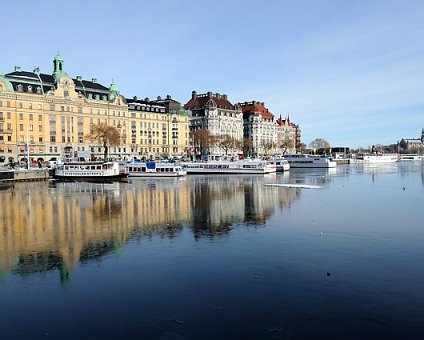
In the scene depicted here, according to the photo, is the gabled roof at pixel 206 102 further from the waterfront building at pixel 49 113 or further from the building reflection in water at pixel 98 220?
the building reflection in water at pixel 98 220

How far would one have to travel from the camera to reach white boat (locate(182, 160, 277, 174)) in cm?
9106

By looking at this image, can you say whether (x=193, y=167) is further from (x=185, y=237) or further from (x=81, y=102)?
(x=185, y=237)

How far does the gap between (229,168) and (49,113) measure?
51777 millimetres

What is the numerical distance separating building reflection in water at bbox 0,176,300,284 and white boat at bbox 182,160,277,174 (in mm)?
43677

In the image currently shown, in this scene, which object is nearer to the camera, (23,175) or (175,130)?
(23,175)

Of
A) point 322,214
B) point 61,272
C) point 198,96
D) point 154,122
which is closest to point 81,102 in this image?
point 154,122

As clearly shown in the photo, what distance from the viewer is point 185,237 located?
77.0 ft

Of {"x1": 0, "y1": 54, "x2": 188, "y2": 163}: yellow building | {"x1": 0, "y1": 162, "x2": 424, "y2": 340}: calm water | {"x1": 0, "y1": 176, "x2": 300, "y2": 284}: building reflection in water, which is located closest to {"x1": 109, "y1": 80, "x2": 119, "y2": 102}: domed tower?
{"x1": 0, "y1": 54, "x2": 188, "y2": 163}: yellow building

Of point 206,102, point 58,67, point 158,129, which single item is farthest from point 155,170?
point 206,102

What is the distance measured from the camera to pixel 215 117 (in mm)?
167875

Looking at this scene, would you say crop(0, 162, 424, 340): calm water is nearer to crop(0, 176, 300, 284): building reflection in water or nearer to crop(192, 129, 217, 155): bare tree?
crop(0, 176, 300, 284): building reflection in water

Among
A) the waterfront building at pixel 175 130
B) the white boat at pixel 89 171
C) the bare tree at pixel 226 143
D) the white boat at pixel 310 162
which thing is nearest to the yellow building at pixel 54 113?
the waterfront building at pixel 175 130

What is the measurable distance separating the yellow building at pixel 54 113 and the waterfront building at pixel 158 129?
3915mm

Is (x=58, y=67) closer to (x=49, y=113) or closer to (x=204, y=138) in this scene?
(x=49, y=113)
